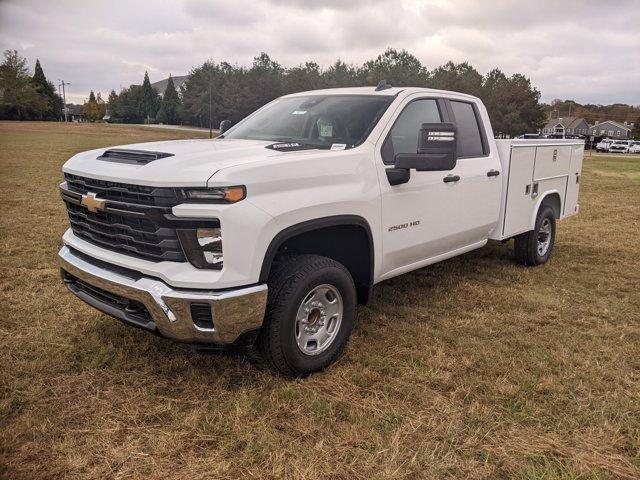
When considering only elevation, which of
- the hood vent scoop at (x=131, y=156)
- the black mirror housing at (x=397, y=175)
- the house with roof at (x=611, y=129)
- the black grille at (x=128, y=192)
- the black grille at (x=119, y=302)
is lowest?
the black grille at (x=119, y=302)

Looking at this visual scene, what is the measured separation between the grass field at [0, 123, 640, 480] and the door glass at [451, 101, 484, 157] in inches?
55.9

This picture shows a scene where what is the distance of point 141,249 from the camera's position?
10.3 ft

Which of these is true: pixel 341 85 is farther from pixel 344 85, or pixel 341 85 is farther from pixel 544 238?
pixel 544 238

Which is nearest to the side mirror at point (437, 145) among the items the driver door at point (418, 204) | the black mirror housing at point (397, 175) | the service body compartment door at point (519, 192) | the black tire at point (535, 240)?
the black mirror housing at point (397, 175)

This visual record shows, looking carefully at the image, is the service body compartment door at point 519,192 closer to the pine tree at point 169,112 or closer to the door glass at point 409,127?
the door glass at point 409,127

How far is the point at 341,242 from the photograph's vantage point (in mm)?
3809

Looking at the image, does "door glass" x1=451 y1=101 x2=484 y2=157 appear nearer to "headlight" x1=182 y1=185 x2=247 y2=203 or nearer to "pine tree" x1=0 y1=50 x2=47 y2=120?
"headlight" x1=182 y1=185 x2=247 y2=203

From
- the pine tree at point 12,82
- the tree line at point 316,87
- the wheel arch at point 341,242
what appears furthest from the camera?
the tree line at point 316,87

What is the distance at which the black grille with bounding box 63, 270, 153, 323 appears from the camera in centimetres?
312

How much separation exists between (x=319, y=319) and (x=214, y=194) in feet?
3.97

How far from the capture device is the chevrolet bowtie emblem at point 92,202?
127 inches

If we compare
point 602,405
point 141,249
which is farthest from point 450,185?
point 141,249

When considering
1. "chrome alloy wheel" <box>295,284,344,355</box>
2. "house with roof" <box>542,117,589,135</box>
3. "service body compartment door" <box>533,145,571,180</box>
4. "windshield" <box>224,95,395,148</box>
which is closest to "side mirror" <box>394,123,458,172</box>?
"windshield" <box>224,95,395,148</box>

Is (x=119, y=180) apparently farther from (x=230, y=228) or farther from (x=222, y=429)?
(x=222, y=429)
